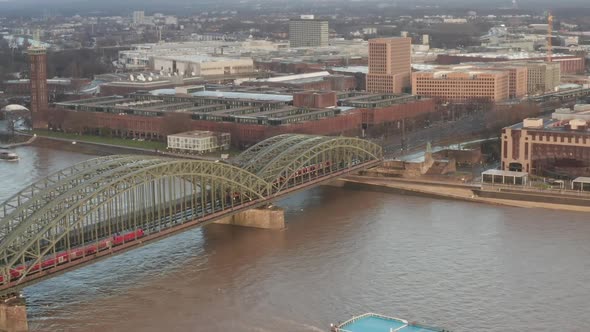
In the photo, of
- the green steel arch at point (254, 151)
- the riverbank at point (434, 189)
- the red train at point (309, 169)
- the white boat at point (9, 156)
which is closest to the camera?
the red train at point (309, 169)

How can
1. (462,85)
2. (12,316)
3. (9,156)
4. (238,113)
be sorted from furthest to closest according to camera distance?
1. (462,85)
2. (238,113)
3. (9,156)
4. (12,316)

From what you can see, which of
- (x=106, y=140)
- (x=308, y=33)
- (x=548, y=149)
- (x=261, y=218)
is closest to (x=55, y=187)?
(x=261, y=218)

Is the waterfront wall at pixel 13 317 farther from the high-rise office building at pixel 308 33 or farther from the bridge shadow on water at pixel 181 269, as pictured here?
the high-rise office building at pixel 308 33

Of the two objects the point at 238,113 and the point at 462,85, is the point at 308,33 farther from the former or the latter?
the point at 238,113

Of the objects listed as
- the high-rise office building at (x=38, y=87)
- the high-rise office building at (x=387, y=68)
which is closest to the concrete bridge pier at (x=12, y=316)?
the high-rise office building at (x=38, y=87)

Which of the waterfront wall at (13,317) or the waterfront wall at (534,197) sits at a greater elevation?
the waterfront wall at (534,197)

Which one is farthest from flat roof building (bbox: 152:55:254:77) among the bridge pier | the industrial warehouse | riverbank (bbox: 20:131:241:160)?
the bridge pier
